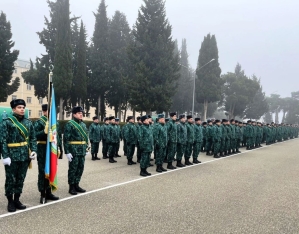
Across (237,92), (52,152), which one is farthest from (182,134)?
(237,92)

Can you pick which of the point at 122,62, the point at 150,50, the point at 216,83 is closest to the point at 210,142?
the point at 150,50

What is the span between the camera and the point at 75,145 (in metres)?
6.26

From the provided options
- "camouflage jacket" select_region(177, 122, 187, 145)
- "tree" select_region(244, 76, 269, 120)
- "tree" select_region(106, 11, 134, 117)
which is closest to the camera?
"camouflage jacket" select_region(177, 122, 187, 145)

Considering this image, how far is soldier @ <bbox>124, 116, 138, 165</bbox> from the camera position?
1116cm

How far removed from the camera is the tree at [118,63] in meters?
36.0

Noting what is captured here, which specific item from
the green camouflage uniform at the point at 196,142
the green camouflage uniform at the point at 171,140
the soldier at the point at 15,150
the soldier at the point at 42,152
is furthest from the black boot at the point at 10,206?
the green camouflage uniform at the point at 196,142

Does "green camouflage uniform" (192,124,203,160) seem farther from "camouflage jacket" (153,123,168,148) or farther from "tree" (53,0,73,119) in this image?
"tree" (53,0,73,119)

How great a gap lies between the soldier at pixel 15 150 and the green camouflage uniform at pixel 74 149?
39.9 inches

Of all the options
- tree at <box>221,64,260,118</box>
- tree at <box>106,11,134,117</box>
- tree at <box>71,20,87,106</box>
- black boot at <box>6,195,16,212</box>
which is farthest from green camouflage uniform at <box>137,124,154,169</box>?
tree at <box>221,64,260,118</box>

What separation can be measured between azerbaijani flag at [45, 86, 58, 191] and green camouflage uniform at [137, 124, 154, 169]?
329 centimetres

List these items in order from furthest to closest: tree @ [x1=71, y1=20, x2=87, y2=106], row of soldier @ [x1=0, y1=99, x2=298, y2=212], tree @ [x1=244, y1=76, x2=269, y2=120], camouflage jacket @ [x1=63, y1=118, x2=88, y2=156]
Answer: tree @ [x1=244, y1=76, x2=269, y2=120]
tree @ [x1=71, y1=20, x2=87, y2=106]
camouflage jacket @ [x1=63, y1=118, x2=88, y2=156]
row of soldier @ [x1=0, y1=99, x2=298, y2=212]

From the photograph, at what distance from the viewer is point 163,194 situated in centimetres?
646

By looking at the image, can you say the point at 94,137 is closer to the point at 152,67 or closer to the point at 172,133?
the point at 172,133

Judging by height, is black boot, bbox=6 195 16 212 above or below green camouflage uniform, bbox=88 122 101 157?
below
